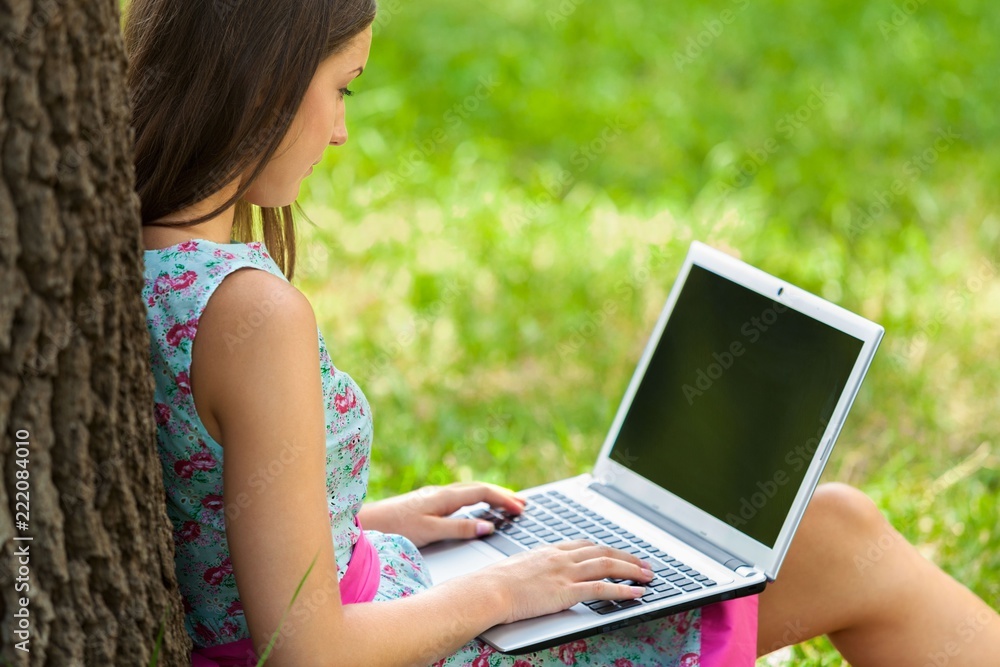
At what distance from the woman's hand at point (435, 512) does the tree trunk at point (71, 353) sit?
2.06 feet

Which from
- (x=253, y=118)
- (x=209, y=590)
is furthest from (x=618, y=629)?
(x=253, y=118)

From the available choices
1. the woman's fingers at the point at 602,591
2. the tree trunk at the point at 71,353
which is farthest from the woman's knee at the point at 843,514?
the tree trunk at the point at 71,353

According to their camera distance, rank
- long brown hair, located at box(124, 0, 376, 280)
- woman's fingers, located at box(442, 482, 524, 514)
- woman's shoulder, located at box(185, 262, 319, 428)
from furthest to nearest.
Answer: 1. woman's fingers, located at box(442, 482, 524, 514)
2. long brown hair, located at box(124, 0, 376, 280)
3. woman's shoulder, located at box(185, 262, 319, 428)

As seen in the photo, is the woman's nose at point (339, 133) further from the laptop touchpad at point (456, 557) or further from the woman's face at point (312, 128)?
the laptop touchpad at point (456, 557)

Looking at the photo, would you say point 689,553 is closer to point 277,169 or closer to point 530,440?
point 277,169

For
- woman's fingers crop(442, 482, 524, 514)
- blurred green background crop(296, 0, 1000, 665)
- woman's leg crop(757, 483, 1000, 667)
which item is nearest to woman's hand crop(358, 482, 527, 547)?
woman's fingers crop(442, 482, 524, 514)

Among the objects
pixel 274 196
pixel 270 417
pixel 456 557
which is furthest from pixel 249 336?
pixel 456 557

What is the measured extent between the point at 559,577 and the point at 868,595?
0.60m

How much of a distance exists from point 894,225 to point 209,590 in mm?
3517

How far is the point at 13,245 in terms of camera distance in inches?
47.3

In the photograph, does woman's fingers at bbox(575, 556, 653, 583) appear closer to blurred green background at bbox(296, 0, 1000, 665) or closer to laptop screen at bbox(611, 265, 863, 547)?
laptop screen at bbox(611, 265, 863, 547)

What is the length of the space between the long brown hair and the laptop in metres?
0.71

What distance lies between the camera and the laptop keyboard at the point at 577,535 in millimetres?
1785

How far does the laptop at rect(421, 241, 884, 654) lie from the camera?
178 centimetres
